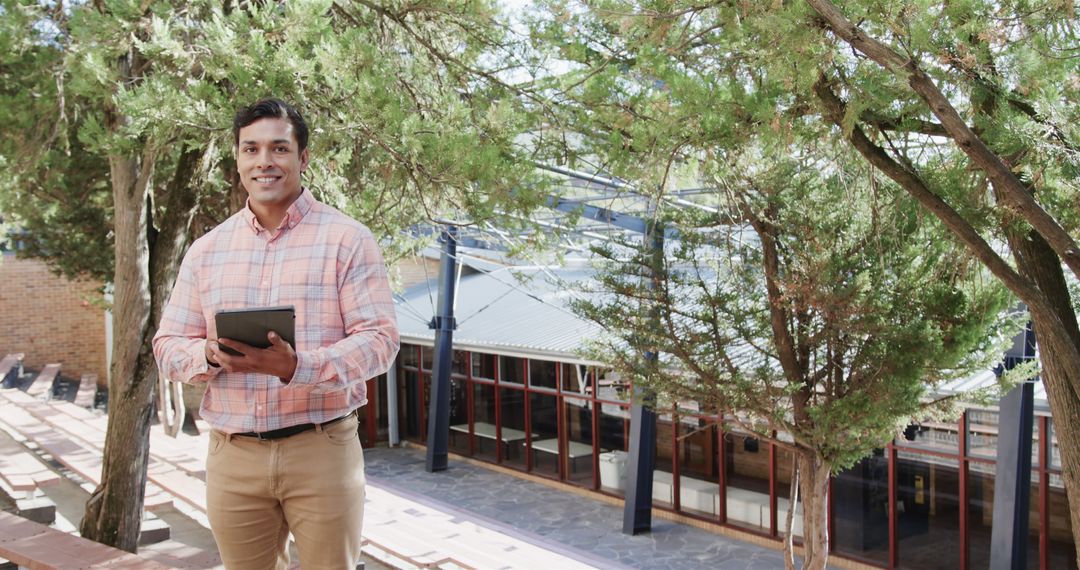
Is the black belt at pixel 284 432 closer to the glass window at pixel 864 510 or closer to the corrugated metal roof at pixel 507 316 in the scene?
the glass window at pixel 864 510

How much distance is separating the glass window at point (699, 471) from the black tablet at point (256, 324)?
11491 millimetres

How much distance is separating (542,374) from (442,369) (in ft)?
6.92

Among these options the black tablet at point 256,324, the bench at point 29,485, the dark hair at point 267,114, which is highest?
the dark hair at point 267,114

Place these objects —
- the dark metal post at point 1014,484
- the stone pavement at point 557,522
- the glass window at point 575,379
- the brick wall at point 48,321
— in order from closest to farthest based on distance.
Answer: the dark metal post at point 1014,484 < the stone pavement at point 557,522 < the glass window at point 575,379 < the brick wall at point 48,321

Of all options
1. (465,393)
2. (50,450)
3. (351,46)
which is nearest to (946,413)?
(351,46)

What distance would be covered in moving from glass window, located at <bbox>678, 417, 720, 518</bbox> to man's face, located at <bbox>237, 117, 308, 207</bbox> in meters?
11.3

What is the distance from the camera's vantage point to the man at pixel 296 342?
1901 mm

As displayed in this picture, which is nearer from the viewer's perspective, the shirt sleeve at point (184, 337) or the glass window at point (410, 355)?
the shirt sleeve at point (184, 337)

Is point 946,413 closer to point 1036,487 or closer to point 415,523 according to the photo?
point 1036,487

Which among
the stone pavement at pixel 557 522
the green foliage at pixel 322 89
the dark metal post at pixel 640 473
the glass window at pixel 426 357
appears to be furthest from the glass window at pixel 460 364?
the green foliage at pixel 322 89

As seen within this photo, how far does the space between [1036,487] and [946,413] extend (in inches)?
127

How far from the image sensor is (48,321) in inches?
781

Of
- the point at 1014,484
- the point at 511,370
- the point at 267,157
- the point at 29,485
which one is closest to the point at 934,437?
the point at 1014,484

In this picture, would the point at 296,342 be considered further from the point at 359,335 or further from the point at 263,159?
the point at 263,159
